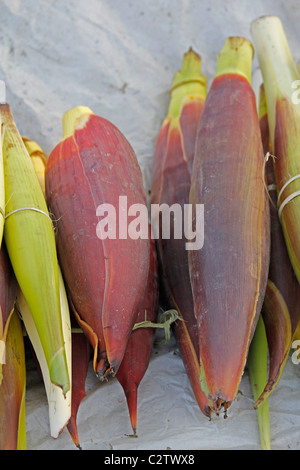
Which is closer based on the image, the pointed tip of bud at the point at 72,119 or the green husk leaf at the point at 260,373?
the green husk leaf at the point at 260,373

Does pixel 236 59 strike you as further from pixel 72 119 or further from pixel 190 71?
pixel 72 119

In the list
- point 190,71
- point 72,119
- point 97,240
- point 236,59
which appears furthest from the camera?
point 190,71

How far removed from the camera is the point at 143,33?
153 centimetres

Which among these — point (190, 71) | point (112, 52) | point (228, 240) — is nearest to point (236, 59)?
point (190, 71)

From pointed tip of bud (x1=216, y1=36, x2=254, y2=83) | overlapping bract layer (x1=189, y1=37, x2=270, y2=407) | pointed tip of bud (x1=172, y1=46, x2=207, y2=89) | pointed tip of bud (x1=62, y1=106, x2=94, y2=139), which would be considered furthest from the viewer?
pointed tip of bud (x1=172, y1=46, x2=207, y2=89)

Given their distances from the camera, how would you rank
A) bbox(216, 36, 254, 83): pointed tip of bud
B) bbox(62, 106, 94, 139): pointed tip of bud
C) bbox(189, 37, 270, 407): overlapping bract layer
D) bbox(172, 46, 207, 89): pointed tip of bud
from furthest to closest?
bbox(172, 46, 207, 89): pointed tip of bud, bbox(216, 36, 254, 83): pointed tip of bud, bbox(62, 106, 94, 139): pointed tip of bud, bbox(189, 37, 270, 407): overlapping bract layer

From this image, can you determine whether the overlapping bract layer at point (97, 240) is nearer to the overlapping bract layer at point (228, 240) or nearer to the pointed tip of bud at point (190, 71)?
the overlapping bract layer at point (228, 240)

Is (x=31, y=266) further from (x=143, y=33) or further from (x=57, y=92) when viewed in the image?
(x=143, y=33)

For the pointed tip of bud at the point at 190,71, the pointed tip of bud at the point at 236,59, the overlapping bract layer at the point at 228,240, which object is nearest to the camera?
the overlapping bract layer at the point at 228,240

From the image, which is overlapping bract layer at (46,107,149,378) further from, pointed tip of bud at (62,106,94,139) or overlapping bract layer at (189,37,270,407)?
overlapping bract layer at (189,37,270,407)

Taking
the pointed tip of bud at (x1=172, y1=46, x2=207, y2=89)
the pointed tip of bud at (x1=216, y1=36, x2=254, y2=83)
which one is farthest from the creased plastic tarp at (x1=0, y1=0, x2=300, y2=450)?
the pointed tip of bud at (x1=216, y1=36, x2=254, y2=83)

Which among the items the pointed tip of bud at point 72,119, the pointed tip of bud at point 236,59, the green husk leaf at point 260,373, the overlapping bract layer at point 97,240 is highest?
the pointed tip of bud at point 236,59

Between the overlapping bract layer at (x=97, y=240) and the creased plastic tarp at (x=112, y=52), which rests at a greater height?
the creased plastic tarp at (x=112, y=52)

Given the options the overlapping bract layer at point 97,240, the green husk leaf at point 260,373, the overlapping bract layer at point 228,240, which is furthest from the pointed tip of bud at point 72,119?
the green husk leaf at point 260,373
